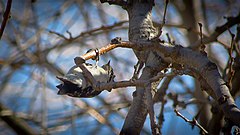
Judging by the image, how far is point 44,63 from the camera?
1.31m

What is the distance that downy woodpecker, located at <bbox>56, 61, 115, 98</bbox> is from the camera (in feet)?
1.62

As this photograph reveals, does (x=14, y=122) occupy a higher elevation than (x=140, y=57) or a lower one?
lower

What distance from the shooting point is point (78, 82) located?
498mm

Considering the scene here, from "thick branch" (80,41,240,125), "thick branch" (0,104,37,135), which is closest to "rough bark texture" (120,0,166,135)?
"thick branch" (80,41,240,125)

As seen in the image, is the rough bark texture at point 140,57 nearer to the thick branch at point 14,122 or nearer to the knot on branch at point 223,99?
the knot on branch at point 223,99

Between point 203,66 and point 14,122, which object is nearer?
point 203,66

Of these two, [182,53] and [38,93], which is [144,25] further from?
[38,93]

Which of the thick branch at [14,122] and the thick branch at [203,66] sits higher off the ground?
the thick branch at [203,66]

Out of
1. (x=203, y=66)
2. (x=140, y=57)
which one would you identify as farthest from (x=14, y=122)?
(x=203, y=66)

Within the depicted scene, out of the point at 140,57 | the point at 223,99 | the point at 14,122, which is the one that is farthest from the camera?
the point at 14,122

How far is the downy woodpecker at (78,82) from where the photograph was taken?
49 cm

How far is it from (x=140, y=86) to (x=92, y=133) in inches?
45.2

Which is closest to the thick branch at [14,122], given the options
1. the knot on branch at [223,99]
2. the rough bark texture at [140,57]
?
the rough bark texture at [140,57]

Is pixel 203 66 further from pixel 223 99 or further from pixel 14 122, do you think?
pixel 14 122
